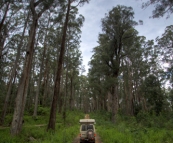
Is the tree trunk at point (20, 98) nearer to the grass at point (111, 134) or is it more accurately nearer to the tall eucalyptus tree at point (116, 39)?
the grass at point (111, 134)

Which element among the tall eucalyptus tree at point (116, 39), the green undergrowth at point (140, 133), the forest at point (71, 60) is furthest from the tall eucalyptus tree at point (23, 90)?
the tall eucalyptus tree at point (116, 39)

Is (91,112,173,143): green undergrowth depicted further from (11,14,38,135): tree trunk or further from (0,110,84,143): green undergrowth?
(11,14,38,135): tree trunk

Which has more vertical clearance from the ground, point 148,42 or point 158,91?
point 148,42

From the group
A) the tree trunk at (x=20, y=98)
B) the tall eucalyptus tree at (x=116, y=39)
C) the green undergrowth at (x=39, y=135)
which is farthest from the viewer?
the tall eucalyptus tree at (x=116, y=39)

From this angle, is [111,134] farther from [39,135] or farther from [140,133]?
[39,135]

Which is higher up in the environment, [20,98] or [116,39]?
→ [116,39]

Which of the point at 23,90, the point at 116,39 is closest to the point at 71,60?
the point at 116,39

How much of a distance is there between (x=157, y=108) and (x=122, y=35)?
1469 cm

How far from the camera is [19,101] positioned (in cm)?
909

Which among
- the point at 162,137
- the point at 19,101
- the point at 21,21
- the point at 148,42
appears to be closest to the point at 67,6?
the point at 21,21

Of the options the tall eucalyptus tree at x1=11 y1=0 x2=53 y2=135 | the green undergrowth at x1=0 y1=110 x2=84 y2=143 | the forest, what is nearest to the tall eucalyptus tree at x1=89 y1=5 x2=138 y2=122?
the forest

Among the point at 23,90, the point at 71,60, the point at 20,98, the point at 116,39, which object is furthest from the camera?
the point at 71,60

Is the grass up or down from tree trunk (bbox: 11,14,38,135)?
down

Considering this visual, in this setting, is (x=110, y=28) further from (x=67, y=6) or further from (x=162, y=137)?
(x=162, y=137)
